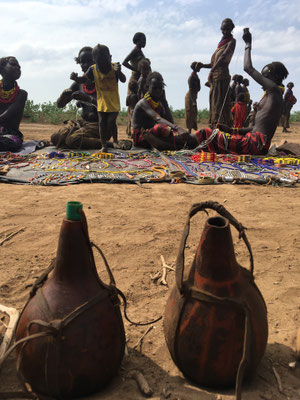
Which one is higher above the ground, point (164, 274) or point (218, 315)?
point (218, 315)

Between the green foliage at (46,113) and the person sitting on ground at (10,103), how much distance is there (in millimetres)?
8605

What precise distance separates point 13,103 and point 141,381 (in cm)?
749

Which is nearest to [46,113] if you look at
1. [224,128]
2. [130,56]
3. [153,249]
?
[130,56]

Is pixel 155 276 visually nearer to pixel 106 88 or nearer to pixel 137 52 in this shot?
pixel 106 88

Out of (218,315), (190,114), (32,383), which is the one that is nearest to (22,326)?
(32,383)

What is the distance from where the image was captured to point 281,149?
762cm

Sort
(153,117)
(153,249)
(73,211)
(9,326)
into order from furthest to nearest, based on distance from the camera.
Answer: (153,117) < (153,249) < (9,326) < (73,211)

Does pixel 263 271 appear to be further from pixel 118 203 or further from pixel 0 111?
pixel 0 111

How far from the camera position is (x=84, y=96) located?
26.2ft

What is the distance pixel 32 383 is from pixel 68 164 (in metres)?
5.05

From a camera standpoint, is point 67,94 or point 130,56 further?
point 130,56

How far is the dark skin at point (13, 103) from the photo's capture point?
24.3 ft

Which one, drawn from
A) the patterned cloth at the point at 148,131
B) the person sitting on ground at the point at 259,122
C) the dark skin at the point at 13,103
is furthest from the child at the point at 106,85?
the person sitting on ground at the point at 259,122

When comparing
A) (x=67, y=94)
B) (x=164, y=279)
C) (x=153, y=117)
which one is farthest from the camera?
(x=67, y=94)
